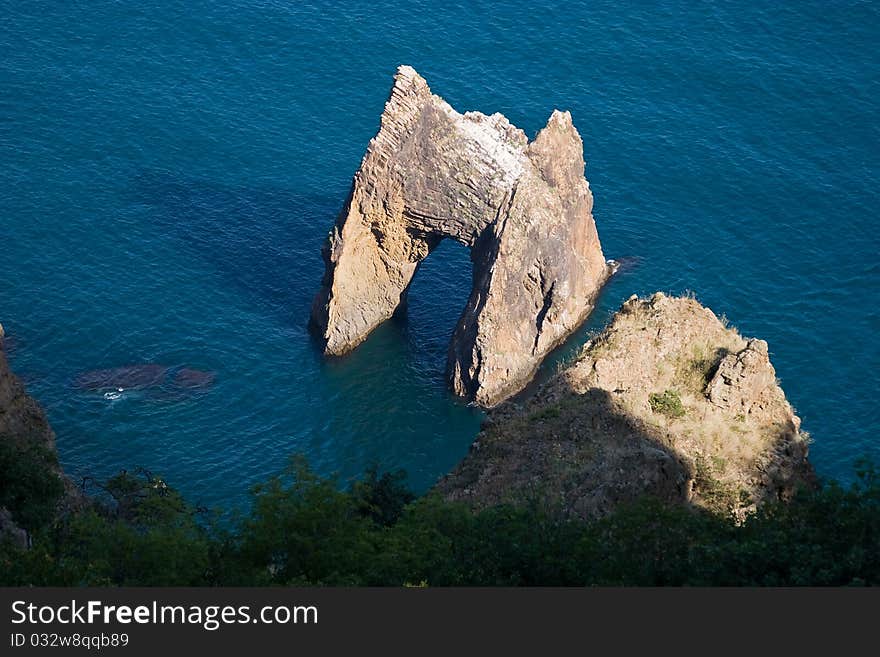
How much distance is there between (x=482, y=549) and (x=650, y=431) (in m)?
18.3

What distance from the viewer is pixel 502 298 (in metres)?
102

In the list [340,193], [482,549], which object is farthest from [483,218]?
[482,549]

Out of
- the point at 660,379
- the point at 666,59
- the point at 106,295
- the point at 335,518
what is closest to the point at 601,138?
the point at 666,59

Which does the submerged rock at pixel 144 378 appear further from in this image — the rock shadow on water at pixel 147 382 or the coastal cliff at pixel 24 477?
the coastal cliff at pixel 24 477

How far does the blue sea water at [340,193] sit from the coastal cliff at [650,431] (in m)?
23.5

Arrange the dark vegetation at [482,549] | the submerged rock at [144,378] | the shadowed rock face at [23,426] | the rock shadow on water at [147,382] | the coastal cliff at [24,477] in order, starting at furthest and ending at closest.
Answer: the submerged rock at [144,378] < the rock shadow on water at [147,382] < the shadowed rock face at [23,426] < the coastal cliff at [24,477] < the dark vegetation at [482,549]

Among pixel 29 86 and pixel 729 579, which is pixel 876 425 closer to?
pixel 729 579

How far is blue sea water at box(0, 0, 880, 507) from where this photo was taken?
325 ft

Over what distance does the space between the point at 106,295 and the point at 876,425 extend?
60.6 metres

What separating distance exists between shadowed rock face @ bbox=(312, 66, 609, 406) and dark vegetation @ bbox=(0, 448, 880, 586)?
4625 cm

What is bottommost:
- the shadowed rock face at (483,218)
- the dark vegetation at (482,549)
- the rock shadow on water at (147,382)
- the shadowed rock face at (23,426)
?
the dark vegetation at (482,549)

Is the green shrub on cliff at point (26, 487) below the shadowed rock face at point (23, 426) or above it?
below

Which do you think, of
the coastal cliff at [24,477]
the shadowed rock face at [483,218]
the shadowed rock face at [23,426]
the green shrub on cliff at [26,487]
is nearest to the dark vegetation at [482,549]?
the coastal cliff at [24,477]

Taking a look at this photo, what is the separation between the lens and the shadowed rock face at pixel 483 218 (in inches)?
3974
